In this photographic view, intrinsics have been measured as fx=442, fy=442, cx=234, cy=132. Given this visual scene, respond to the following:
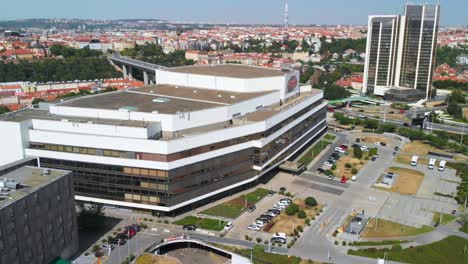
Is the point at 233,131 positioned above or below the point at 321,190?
above

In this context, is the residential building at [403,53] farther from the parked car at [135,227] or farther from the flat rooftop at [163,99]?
the parked car at [135,227]

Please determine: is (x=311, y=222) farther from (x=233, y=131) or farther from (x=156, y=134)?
(x=156, y=134)

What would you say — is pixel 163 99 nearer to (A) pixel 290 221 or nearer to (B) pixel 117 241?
(B) pixel 117 241

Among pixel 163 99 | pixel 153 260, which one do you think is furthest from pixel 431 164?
pixel 153 260

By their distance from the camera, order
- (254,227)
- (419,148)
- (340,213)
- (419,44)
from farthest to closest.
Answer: (419,44), (419,148), (340,213), (254,227)

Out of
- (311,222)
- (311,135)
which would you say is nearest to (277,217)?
(311,222)
